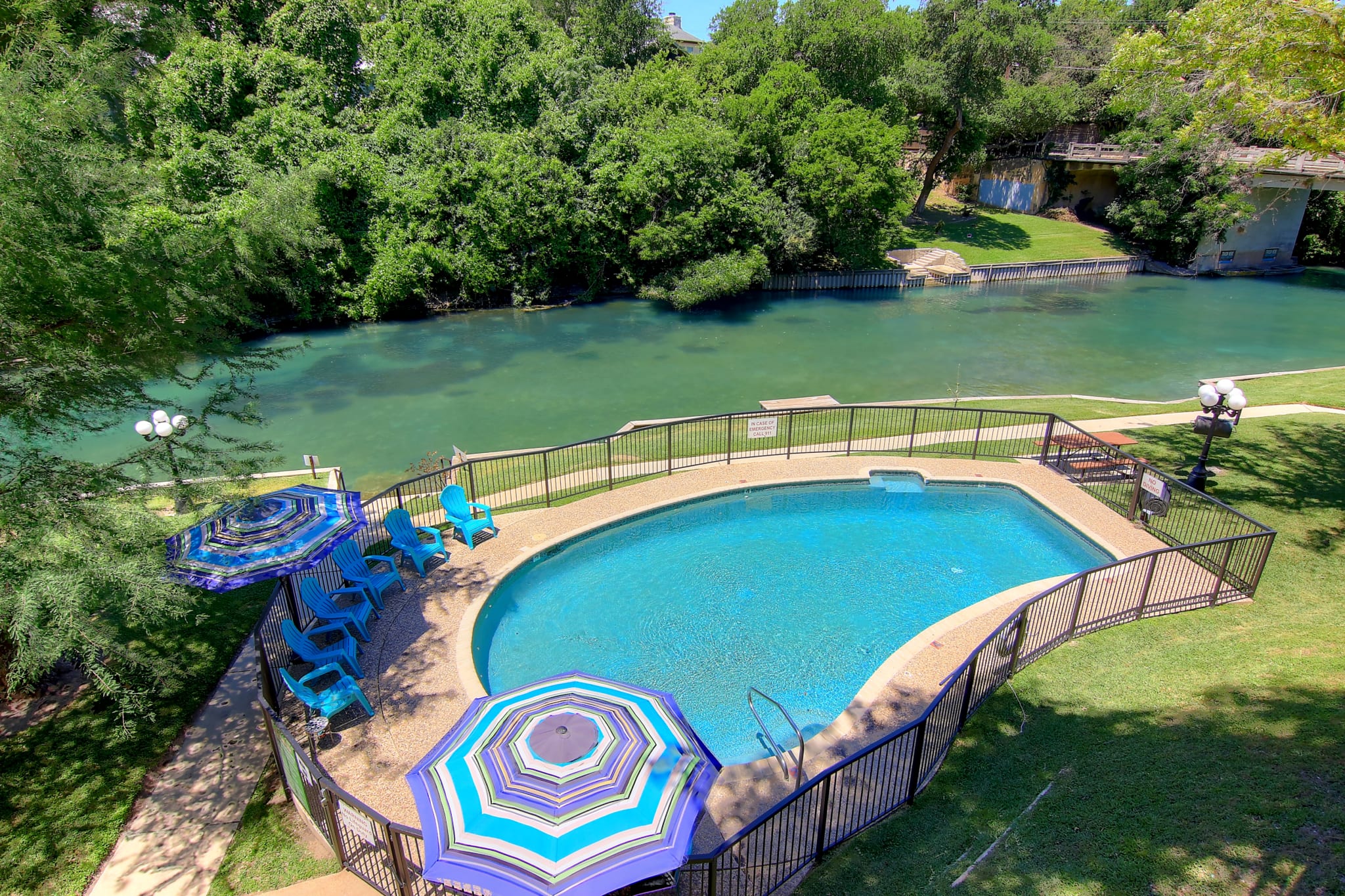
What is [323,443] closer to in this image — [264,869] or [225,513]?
[225,513]

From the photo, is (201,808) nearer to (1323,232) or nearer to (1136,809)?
(1136,809)

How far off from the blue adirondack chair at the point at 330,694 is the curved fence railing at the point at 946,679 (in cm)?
33

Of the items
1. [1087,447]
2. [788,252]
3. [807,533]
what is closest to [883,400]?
[1087,447]

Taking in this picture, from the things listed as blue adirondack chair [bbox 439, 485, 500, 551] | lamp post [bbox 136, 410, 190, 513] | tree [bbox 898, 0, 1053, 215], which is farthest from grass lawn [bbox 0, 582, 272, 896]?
tree [bbox 898, 0, 1053, 215]

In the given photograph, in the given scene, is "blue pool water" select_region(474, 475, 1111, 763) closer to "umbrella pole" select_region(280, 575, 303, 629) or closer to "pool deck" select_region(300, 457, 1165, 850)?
"pool deck" select_region(300, 457, 1165, 850)

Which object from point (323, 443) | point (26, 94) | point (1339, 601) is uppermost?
point (26, 94)

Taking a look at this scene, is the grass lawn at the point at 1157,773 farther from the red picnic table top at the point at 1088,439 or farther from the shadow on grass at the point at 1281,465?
the red picnic table top at the point at 1088,439

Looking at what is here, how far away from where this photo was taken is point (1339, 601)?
33.8 feet

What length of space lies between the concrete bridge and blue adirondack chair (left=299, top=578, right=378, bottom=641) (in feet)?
118

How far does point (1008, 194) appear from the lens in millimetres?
55656

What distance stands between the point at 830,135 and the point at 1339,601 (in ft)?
97.9

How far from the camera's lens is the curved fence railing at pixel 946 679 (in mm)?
6676

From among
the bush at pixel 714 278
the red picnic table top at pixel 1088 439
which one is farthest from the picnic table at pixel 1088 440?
the bush at pixel 714 278

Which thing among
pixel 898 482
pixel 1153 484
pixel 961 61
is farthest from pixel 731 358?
pixel 961 61
